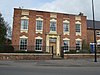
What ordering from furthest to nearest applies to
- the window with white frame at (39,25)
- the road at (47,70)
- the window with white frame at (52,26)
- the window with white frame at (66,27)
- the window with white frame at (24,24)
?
the window with white frame at (66,27) → the window with white frame at (52,26) → the window with white frame at (39,25) → the window with white frame at (24,24) → the road at (47,70)

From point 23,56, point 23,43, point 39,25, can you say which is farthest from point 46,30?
point 23,56

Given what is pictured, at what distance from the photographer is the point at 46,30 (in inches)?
1495

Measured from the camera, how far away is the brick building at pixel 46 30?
36500mm

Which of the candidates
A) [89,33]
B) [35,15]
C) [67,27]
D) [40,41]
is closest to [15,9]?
[35,15]

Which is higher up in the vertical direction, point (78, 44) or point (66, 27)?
point (66, 27)

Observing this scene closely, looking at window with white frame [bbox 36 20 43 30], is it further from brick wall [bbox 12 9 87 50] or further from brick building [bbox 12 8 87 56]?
brick wall [bbox 12 9 87 50]

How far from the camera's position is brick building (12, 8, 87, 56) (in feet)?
120

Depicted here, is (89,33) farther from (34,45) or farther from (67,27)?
(34,45)

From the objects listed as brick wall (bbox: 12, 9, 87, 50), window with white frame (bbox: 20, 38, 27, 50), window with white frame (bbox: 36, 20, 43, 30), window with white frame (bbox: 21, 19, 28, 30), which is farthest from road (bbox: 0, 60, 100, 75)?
window with white frame (bbox: 36, 20, 43, 30)

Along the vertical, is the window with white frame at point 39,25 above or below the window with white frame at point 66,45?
above

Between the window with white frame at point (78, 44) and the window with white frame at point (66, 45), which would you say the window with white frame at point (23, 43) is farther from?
the window with white frame at point (78, 44)

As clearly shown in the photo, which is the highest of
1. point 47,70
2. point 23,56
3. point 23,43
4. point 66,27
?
point 66,27

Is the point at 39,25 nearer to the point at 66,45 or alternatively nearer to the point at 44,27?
the point at 44,27

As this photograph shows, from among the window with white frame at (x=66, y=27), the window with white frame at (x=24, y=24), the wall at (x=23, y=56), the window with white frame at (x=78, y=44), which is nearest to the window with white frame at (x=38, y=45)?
the window with white frame at (x=24, y=24)
